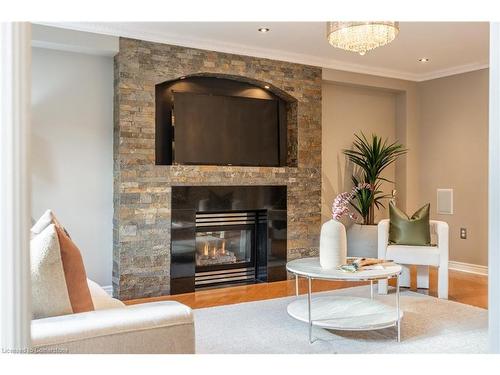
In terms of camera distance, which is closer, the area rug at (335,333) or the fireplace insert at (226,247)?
the area rug at (335,333)

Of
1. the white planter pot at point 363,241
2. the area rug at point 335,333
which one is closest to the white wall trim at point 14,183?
the area rug at point 335,333

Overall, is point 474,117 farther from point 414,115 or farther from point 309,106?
point 309,106

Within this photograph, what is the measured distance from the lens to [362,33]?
3350 millimetres

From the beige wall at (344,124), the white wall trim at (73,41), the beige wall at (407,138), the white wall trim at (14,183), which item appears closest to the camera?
the white wall trim at (14,183)

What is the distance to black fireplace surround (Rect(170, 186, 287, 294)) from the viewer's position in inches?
176

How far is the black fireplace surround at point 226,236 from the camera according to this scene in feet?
14.7

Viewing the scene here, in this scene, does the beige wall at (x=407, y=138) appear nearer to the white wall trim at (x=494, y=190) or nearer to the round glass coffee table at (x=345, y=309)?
the round glass coffee table at (x=345, y=309)

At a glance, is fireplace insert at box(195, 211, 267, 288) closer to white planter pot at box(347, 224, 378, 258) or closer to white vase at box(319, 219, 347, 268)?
white planter pot at box(347, 224, 378, 258)

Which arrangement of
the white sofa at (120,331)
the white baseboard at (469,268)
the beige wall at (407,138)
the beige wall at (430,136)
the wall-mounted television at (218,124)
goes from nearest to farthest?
the white sofa at (120,331), the wall-mounted television at (218,124), the white baseboard at (469,268), the beige wall at (430,136), the beige wall at (407,138)

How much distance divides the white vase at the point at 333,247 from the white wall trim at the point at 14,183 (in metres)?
2.72

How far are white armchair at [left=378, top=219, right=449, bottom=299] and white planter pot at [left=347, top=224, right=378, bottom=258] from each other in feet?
2.53

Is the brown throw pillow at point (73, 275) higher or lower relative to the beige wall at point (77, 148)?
lower

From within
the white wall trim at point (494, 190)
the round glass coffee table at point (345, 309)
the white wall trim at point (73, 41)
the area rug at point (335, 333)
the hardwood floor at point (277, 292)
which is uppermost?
the white wall trim at point (73, 41)
